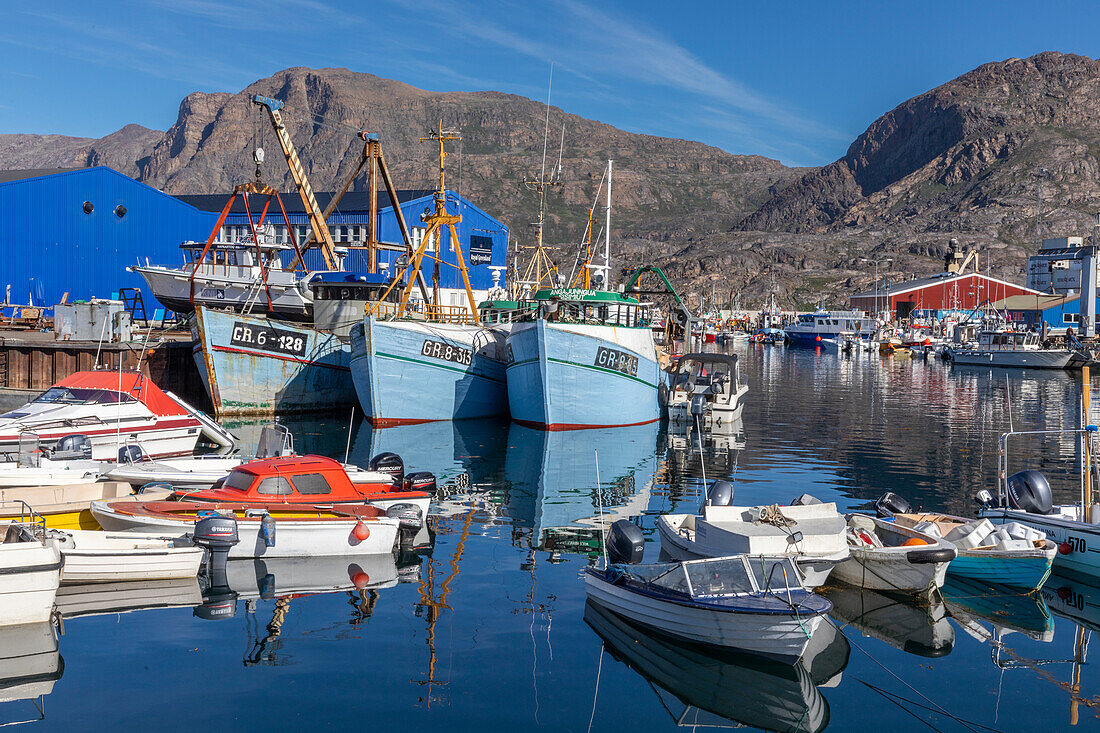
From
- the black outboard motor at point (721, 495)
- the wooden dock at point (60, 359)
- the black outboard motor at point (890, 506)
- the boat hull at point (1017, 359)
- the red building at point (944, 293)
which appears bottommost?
the black outboard motor at point (890, 506)

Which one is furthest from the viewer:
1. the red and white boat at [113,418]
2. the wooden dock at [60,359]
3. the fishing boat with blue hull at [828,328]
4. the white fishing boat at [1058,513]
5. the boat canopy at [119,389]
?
the fishing boat with blue hull at [828,328]

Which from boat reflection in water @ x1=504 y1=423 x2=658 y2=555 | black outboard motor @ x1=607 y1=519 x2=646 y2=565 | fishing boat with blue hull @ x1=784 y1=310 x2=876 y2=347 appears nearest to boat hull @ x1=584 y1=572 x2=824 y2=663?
black outboard motor @ x1=607 y1=519 x2=646 y2=565

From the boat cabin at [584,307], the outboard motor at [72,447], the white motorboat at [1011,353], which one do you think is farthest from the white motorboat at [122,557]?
the white motorboat at [1011,353]

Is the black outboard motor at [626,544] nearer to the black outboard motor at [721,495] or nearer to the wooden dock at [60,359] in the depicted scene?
the black outboard motor at [721,495]

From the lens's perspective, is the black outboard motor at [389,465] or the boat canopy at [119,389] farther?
the boat canopy at [119,389]

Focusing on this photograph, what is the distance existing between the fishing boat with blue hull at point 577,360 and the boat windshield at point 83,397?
15278 millimetres

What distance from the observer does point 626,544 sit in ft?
55.9

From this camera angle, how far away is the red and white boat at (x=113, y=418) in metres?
26.6

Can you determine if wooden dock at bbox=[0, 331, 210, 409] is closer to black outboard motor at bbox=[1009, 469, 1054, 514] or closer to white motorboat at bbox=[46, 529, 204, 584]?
white motorboat at bbox=[46, 529, 204, 584]

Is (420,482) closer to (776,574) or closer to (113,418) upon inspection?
(776,574)

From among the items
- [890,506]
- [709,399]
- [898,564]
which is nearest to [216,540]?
[898,564]

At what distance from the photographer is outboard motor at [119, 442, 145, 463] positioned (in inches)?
949

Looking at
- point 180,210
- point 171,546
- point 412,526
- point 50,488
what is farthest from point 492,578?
point 180,210

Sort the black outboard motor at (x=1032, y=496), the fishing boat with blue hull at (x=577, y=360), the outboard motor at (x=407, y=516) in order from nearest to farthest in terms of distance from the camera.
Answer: the outboard motor at (x=407, y=516)
the black outboard motor at (x=1032, y=496)
the fishing boat with blue hull at (x=577, y=360)
